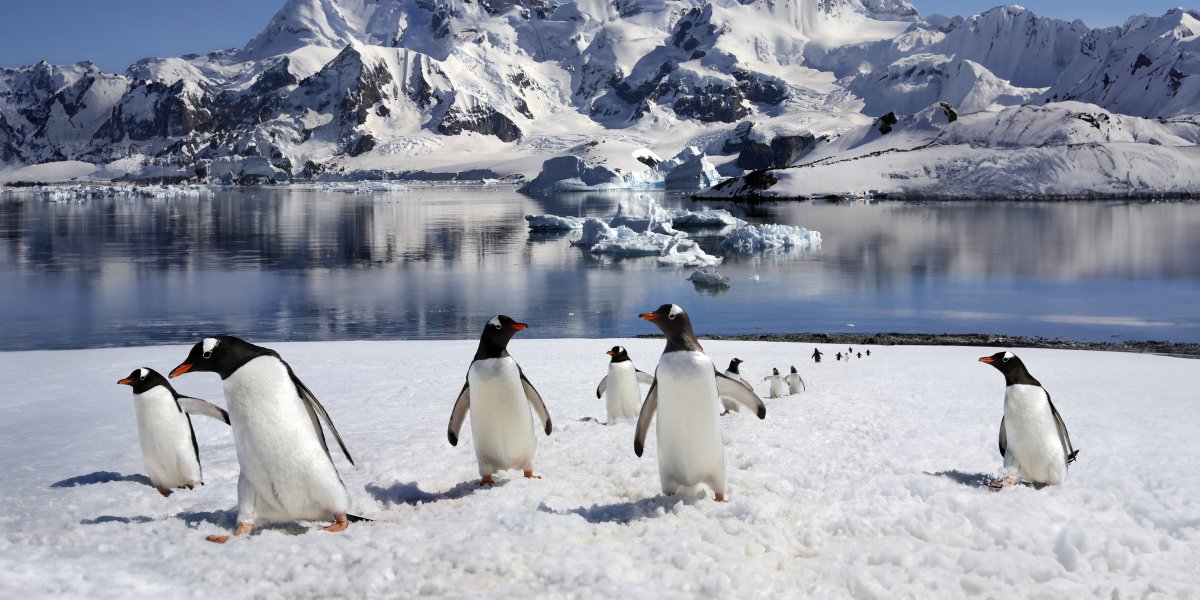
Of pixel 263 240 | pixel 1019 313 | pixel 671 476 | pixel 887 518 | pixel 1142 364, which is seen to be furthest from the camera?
pixel 263 240

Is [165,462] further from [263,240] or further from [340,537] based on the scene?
[263,240]

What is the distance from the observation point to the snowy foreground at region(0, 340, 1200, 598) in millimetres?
3973

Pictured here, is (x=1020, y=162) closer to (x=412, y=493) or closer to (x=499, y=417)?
(x=499, y=417)

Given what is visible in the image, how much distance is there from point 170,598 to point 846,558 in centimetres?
290

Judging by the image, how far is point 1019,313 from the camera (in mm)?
21094

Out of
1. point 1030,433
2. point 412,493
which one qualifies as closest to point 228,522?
point 412,493

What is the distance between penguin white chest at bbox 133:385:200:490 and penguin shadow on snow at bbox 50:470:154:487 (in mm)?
Result: 187

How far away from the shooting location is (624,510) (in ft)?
15.8

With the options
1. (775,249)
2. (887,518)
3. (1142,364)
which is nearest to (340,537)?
(887,518)

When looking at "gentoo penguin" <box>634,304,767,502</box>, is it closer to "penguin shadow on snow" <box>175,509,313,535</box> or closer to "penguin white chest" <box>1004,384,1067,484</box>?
"penguin white chest" <box>1004,384,1067,484</box>

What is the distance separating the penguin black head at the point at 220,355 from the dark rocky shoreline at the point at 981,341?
1235 cm

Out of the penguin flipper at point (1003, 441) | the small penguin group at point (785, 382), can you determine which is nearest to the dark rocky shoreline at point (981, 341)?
the small penguin group at point (785, 382)

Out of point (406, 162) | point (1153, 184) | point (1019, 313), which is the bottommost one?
point (1019, 313)

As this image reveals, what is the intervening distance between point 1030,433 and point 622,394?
319cm
